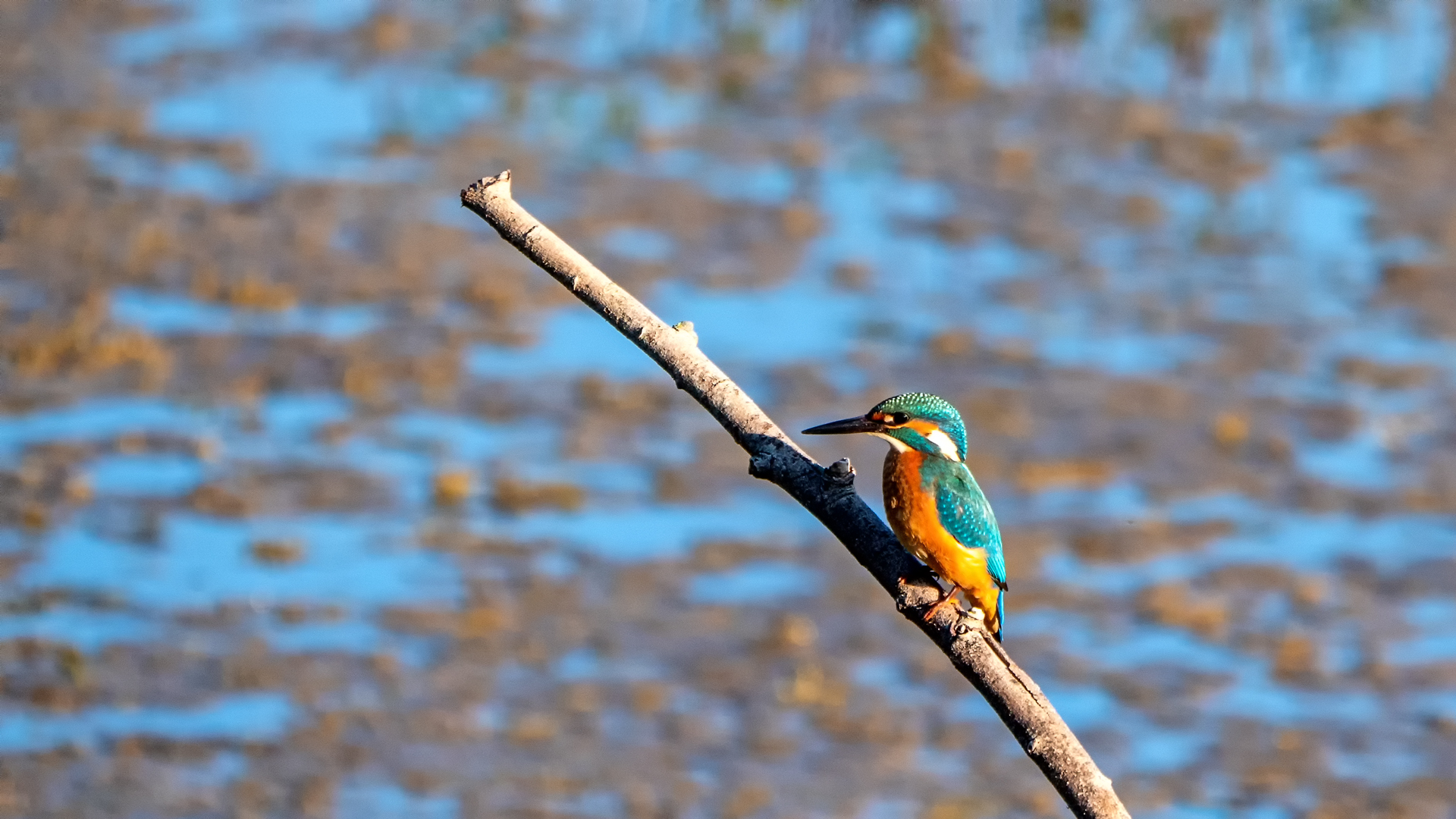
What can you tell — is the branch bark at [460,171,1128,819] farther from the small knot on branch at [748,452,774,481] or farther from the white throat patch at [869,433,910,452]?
the white throat patch at [869,433,910,452]

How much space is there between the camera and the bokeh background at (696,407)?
18.3ft

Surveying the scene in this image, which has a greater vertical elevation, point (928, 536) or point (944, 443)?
point (944, 443)

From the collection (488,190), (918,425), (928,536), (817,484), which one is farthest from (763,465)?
(918,425)

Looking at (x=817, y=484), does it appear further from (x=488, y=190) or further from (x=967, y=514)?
(x=967, y=514)

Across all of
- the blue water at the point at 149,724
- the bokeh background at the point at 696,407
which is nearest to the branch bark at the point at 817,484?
the bokeh background at the point at 696,407

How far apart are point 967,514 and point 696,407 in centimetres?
472

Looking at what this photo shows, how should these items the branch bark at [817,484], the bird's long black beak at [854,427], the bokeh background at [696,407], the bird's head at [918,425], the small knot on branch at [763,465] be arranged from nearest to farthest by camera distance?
the branch bark at [817,484], the small knot on branch at [763,465], the bird's long black beak at [854,427], the bird's head at [918,425], the bokeh background at [696,407]

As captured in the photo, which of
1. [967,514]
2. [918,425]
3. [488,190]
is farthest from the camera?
[918,425]

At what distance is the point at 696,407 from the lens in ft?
24.5

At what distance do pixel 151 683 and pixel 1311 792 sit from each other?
3.33 metres

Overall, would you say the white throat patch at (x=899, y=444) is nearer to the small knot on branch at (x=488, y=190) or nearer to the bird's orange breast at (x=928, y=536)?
the bird's orange breast at (x=928, y=536)

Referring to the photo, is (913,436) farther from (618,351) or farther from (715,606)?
(618,351)

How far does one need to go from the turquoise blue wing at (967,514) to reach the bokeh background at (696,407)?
8.43 ft

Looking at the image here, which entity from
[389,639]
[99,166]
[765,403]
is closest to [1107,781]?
[389,639]
